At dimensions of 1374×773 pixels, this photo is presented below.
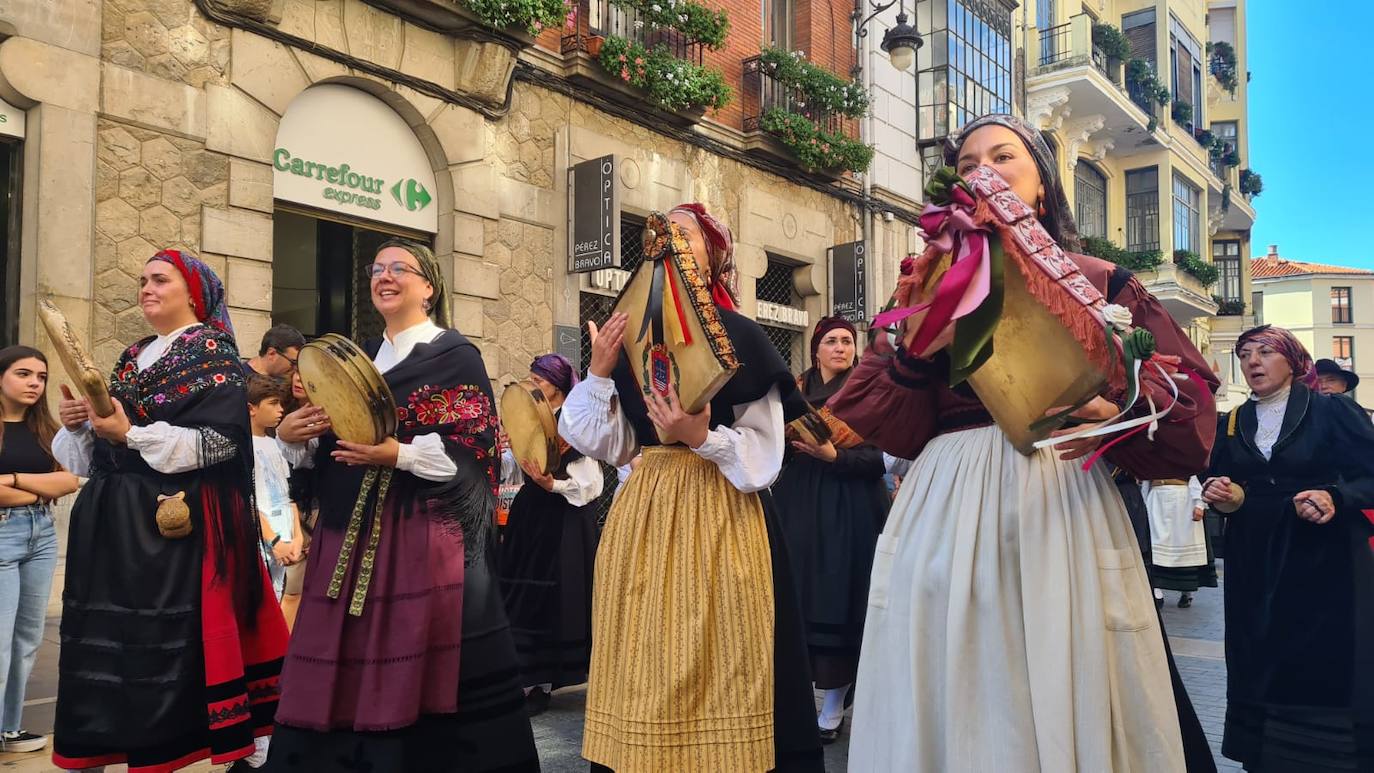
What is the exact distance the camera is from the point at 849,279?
49.8 feet

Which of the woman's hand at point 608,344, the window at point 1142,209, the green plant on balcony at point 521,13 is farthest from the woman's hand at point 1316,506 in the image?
the window at point 1142,209

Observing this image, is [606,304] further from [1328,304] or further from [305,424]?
[1328,304]

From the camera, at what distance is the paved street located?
445 centimetres

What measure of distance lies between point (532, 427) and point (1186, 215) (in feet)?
86.7

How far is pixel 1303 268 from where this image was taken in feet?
211

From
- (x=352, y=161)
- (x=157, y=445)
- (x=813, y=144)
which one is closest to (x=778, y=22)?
(x=813, y=144)

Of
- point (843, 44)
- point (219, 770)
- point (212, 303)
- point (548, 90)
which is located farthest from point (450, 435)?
point (843, 44)

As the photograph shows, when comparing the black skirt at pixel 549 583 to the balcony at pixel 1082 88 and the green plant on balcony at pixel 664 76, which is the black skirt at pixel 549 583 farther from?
the balcony at pixel 1082 88

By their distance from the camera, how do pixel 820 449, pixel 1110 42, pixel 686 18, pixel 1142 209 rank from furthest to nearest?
pixel 1142 209
pixel 1110 42
pixel 686 18
pixel 820 449

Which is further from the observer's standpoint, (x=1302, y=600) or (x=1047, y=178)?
(x=1302, y=600)

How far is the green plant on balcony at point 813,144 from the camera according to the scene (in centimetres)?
1366

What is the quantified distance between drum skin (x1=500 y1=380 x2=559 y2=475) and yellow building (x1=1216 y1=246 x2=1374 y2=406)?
228 feet

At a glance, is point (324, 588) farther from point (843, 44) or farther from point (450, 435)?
point (843, 44)

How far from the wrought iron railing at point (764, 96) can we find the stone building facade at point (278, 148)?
1.38ft
